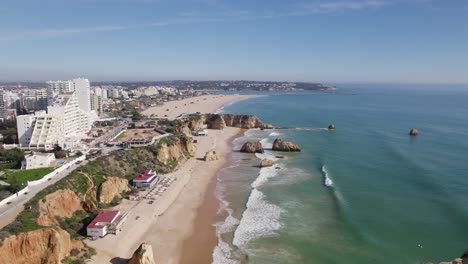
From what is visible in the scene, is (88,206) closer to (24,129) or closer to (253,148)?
(24,129)

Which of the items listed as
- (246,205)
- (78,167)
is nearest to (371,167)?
(246,205)

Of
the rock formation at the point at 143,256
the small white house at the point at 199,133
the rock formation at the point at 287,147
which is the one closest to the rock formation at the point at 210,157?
the rock formation at the point at 287,147

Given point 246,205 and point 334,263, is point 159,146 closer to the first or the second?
point 246,205

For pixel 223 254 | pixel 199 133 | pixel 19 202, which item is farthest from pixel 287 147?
pixel 19 202

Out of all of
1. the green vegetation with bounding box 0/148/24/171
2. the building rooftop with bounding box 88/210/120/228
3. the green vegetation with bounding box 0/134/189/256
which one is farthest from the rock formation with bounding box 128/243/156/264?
the green vegetation with bounding box 0/148/24/171

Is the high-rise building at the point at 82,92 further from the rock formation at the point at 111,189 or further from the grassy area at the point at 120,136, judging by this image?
the rock formation at the point at 111,189

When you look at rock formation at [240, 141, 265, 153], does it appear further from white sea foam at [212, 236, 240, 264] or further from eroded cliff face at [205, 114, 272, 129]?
white sea foam at [212, 236, 240, 264]

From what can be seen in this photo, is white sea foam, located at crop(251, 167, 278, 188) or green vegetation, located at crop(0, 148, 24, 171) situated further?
white sea foam, located at crop(251, 167, 278, 188)
